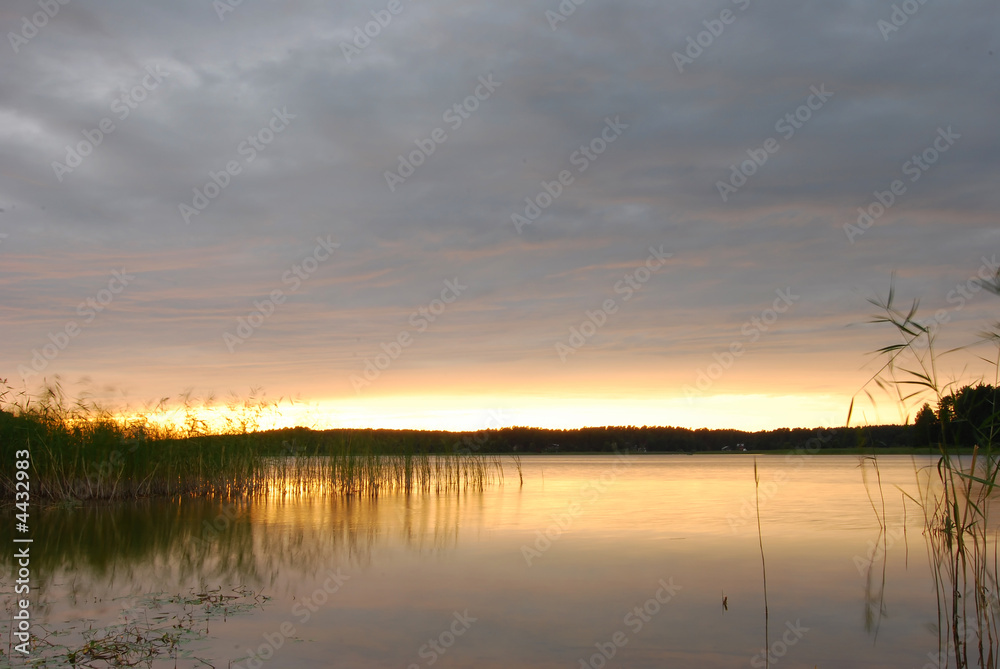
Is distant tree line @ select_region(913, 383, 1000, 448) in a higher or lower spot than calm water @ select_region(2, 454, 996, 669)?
higher

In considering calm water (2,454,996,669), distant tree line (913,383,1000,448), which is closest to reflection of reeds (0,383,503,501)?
calm water (2,454,996,669)

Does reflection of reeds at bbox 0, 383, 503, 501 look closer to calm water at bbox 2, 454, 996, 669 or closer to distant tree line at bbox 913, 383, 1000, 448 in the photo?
calm water at bbox 2, 454, 996, 669

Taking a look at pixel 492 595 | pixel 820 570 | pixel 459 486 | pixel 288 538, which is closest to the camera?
pixel 492 595

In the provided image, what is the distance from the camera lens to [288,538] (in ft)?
30.0

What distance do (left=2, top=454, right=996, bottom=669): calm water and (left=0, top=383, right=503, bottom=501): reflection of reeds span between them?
95cm

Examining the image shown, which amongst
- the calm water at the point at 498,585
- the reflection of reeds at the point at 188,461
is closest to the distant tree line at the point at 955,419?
the calm water at the point at 498,585

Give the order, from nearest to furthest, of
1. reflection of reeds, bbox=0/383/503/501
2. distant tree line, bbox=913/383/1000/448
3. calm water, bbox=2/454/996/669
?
1. calm water, bbox=2/454/996/669
2. distant tree line, bbox=913/383/1000/448
3. reflection of reeds, bbox=0/383/503/501

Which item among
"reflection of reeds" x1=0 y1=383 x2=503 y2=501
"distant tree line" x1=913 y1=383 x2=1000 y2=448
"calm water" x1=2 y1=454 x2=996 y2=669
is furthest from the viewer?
"reflection of reeds" x1=0 y1=383 x2=503 y2=501

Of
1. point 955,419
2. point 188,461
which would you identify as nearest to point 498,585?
point 955,419

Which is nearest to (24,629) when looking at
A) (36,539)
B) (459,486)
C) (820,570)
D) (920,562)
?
(36,539)

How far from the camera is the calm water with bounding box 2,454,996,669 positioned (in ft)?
15.3

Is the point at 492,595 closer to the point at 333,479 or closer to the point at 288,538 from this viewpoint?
the point at 288,538

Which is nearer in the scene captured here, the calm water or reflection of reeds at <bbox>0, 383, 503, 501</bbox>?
the calm water

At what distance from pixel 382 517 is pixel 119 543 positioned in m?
4.09
